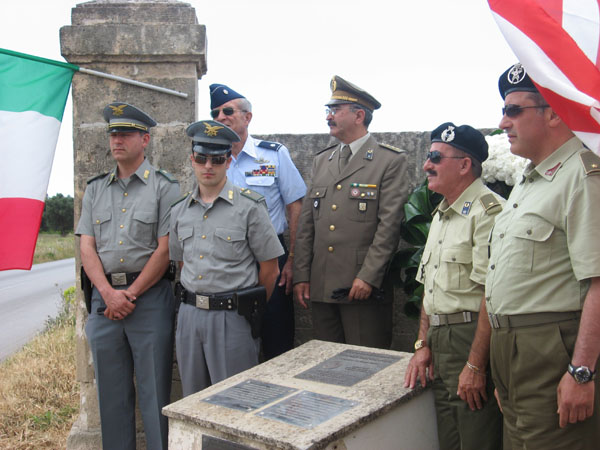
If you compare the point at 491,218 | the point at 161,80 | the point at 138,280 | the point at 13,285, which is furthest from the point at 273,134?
the point at 13,285

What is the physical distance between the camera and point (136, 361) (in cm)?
353

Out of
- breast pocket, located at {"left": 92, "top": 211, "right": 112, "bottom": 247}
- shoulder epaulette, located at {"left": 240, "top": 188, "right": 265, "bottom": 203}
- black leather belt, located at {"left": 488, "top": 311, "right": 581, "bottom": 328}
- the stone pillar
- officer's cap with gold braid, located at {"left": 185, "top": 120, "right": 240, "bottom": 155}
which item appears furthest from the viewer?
the stone pillar

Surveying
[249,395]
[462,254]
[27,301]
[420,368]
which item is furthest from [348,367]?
[27,301]

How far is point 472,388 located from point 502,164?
1211mm

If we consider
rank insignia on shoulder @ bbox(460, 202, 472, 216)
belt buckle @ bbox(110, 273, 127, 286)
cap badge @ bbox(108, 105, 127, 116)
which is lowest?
belt buckle @ bbox(110, 273, 127, 286)

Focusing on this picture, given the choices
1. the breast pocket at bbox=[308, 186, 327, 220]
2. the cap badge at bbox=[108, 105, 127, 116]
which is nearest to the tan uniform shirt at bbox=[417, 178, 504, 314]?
the breast pocket at bbox=[308, 186, 327, 220]

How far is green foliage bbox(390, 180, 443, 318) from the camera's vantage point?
342cm

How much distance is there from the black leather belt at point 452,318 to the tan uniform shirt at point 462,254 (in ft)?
0.05

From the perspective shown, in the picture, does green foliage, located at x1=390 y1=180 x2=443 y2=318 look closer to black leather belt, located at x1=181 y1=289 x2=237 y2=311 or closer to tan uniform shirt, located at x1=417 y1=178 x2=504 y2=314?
tan uniform shirt, located at x1=417 y1=178 x2=504 y2=314

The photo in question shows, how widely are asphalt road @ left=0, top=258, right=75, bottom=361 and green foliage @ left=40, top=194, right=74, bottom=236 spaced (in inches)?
411

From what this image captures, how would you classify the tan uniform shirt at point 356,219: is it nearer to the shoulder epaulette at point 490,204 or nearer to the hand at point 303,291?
the hand at point 303,291

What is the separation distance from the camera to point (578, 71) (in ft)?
6.82

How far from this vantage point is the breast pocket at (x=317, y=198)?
3658 millimetres

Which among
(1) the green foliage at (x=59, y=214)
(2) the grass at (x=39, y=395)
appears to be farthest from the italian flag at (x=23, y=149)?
(1) the green foliage at (x=59, y=214)
